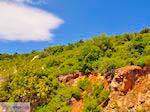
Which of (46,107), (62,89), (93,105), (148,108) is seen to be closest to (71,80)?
(62,89)

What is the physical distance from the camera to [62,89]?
50625 millimetres

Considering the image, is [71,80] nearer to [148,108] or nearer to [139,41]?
[139,41]

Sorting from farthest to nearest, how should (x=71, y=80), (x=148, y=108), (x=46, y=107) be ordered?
(x=71, y=80), (x=46, y=107), (x=148, y=108)

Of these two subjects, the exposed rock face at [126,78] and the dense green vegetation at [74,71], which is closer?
the exposed rock face at [126,78]

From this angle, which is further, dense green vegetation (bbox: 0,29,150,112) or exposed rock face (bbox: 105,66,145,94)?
dense green vegetation (bbox: 0,29,150,112)

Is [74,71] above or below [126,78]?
above

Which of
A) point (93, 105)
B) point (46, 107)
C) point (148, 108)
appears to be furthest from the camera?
point (46, 107)

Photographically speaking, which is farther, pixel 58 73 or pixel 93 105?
pixel 58 73

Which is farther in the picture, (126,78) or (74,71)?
(74,71)

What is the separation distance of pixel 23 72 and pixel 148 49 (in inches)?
634

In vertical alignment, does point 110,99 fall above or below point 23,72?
below

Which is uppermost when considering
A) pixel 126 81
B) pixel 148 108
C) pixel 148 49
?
pixel 148 49

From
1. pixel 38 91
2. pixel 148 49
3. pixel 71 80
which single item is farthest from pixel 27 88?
pixel 148 49

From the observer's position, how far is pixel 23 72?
54.4 m
